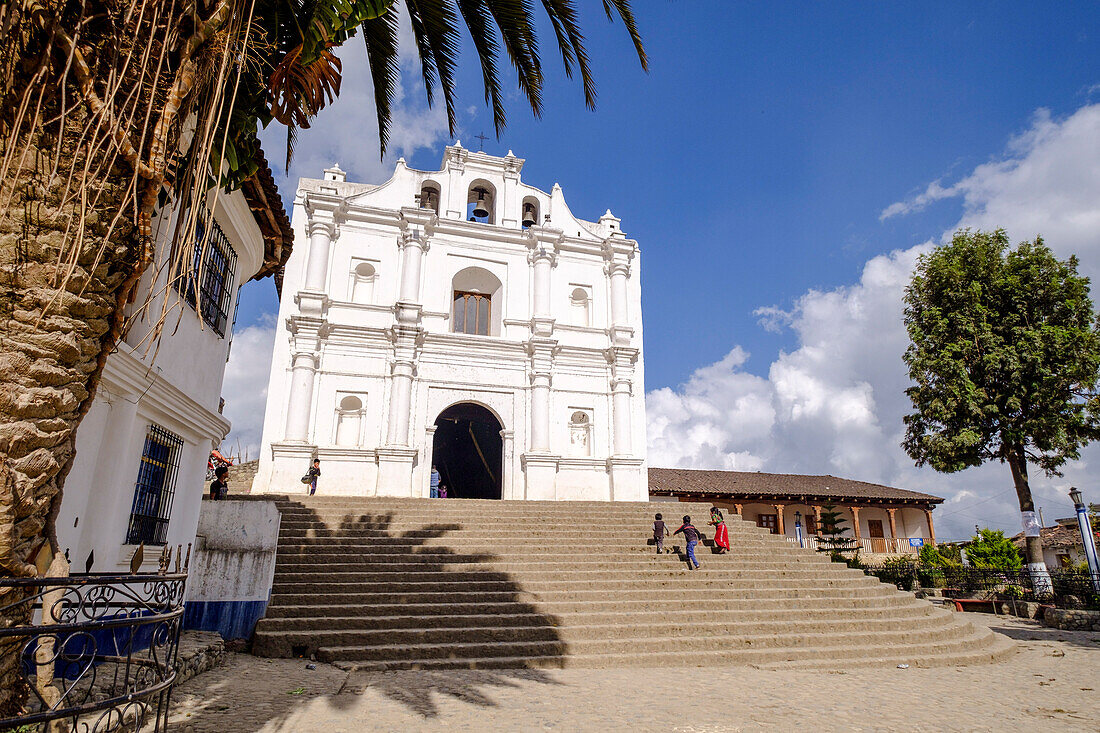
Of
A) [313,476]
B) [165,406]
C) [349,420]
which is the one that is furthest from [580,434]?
[165,406]

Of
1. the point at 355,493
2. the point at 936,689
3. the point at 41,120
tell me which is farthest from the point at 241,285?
the point at 936,689

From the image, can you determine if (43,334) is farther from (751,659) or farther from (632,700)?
(751,659)

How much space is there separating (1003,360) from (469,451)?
15.9 m

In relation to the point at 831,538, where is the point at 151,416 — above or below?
above

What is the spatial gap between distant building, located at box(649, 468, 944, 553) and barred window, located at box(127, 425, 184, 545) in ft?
62.1

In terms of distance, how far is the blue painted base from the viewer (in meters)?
7.98

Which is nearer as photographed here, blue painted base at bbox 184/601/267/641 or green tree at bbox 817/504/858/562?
blue painted base at bbox 184/601/267/641

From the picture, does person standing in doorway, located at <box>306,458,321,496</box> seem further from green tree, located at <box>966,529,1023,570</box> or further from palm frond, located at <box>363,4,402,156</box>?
green tree, located at <box>966,529,1023,570</box>

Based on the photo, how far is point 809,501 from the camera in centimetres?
2623

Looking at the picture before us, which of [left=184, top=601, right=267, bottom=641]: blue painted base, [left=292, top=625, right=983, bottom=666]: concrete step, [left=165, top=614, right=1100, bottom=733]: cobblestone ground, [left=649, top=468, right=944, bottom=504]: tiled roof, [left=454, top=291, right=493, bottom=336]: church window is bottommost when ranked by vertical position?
[left=165, top=614, right=1100, bottom=733]: cobblestone ground

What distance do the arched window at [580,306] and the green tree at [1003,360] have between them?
9708 millimetres

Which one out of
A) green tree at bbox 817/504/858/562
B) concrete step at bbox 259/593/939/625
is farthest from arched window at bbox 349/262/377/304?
green tree at bbox 817/504/858/562

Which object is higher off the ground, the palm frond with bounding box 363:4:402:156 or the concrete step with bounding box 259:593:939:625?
the palm frond with bounding box 363:4:402:156

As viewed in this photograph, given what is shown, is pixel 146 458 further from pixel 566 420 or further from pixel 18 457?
pixel 566 420
